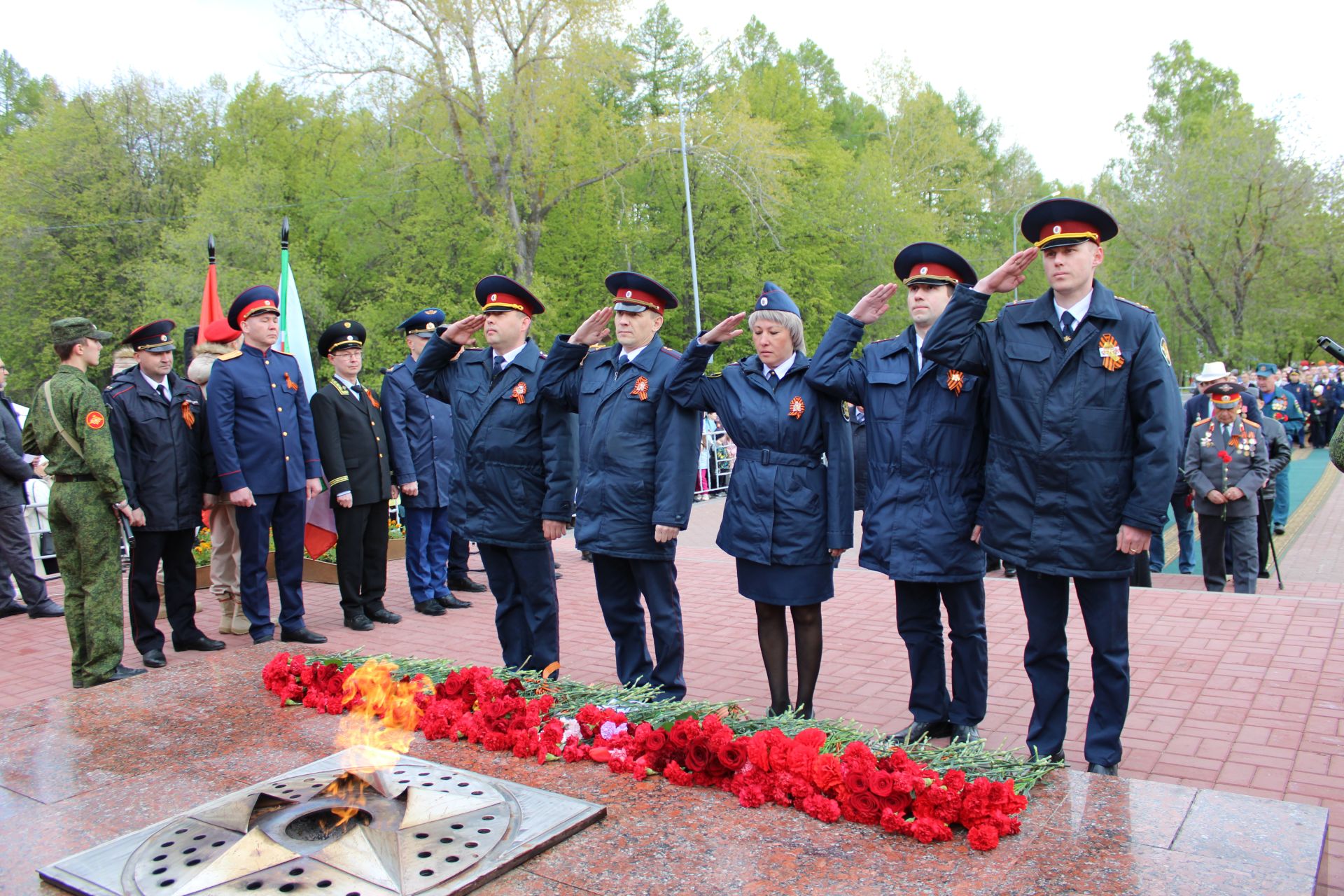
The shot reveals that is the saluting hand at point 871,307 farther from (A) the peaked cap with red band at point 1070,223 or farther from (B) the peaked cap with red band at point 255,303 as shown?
(B) the peaked cap with red band at point 255,303

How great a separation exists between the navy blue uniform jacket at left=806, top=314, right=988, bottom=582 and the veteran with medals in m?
5.08

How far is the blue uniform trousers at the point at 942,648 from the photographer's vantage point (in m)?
4.07

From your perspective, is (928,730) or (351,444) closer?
(928,730)

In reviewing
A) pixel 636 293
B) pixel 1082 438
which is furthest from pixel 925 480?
pixel 636 293

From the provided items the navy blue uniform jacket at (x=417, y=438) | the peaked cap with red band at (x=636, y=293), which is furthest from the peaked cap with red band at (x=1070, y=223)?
the navy blue uniform jacket at (x=417, y=438)

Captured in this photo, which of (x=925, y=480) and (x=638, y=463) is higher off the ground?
(x=638, y=463)

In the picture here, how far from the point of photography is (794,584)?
13.9ft

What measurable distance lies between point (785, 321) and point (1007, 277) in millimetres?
965

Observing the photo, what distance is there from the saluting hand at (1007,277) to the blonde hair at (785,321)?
2.63 feet

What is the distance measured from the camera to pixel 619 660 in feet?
16.0

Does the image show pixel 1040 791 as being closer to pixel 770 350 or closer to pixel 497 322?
pixel 770 350

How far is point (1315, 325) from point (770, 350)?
37.7 meters

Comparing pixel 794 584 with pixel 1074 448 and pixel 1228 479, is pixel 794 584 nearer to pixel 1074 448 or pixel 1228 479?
pixel 1074 448

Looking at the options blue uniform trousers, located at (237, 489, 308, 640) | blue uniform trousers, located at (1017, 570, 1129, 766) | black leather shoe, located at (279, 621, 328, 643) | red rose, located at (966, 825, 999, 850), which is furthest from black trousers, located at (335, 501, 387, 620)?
red rose, located at (966, 825, 999, 850)
